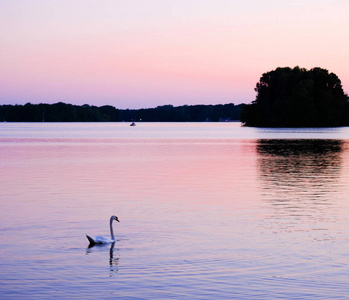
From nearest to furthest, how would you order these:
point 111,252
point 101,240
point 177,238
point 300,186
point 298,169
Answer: point 111,252 < point 101,240 < point 177,238 < point 300,186 < point 298,169

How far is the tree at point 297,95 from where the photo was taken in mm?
188625

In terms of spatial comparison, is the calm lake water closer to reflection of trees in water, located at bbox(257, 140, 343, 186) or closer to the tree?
reflection of trees in water, located at bbox(257, 140, 343, 186)

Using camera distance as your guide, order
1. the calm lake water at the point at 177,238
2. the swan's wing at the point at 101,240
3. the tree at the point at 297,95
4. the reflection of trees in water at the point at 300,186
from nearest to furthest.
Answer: the calm lake water at the point at 177,238
the swan's wing at the point at 101,240
the reflection of trees in water at the point at 300,186
the tree at the point at 297,95

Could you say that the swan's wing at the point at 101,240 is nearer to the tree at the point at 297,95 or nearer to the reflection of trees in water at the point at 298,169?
the reflection of trees in water at the point at 298,169

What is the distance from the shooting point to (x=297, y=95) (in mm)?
186750

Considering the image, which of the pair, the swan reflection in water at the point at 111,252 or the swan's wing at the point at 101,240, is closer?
the swan reflection in water at the point at 111,252

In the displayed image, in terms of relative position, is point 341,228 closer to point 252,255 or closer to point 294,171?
point 252,255

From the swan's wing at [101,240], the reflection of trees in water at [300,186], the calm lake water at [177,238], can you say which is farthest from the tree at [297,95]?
the swan's wing at [101,240]

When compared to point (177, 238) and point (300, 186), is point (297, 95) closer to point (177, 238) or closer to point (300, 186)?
point (300, 186)

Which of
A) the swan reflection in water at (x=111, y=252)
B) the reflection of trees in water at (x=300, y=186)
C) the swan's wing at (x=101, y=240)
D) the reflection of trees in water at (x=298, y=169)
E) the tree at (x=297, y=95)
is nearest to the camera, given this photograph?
the swan reflection in water at (x=111, y=252)

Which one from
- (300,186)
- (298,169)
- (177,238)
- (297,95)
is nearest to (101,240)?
(177,238)

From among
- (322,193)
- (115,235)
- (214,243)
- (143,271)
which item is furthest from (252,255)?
(322,193)

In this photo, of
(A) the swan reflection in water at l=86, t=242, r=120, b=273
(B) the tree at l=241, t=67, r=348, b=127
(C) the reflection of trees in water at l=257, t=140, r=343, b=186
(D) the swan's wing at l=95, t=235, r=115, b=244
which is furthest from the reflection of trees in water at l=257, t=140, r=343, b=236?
(B) the tree at l=241, t=67, r=348, b=127

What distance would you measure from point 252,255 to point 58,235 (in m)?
6.38
